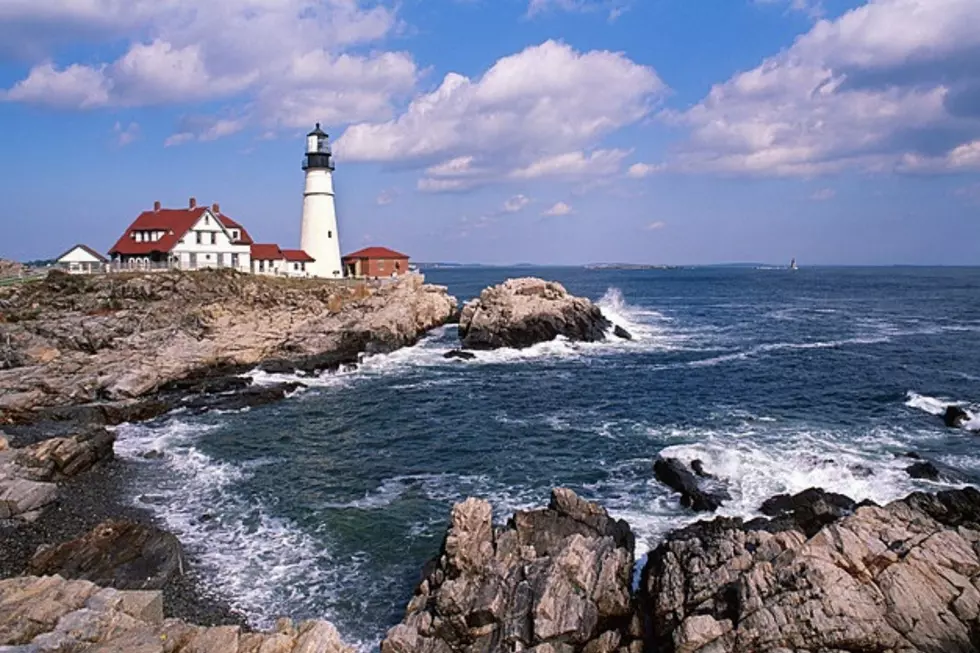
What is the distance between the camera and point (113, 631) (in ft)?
45.0

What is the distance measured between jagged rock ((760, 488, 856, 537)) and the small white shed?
5608cm

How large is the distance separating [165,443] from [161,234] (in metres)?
39.7

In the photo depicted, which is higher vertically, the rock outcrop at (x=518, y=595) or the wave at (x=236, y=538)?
the rock outcrop at (x=518, y=595)

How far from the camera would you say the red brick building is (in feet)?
269

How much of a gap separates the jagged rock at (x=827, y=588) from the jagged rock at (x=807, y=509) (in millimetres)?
3161

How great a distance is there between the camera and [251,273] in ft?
211

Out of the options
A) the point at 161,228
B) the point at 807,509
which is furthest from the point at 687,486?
the point at 161,228

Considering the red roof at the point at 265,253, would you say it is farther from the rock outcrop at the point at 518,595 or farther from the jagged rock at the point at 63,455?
the rock outcrop at the point at 518,595

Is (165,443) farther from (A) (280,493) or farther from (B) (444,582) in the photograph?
(B) (444,582)

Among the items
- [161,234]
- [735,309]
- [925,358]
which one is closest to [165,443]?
[161,234]

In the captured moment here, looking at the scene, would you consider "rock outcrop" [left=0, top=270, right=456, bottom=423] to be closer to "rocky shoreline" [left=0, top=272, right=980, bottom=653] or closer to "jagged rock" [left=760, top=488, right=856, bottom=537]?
"rocky shoreline" [left=0, top=272, right=980, bottom=653]

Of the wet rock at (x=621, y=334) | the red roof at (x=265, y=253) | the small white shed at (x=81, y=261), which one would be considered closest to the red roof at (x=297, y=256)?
the red roof at (x=265, y=253)

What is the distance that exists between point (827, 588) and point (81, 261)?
65355mm

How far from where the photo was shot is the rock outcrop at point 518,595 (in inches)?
631
